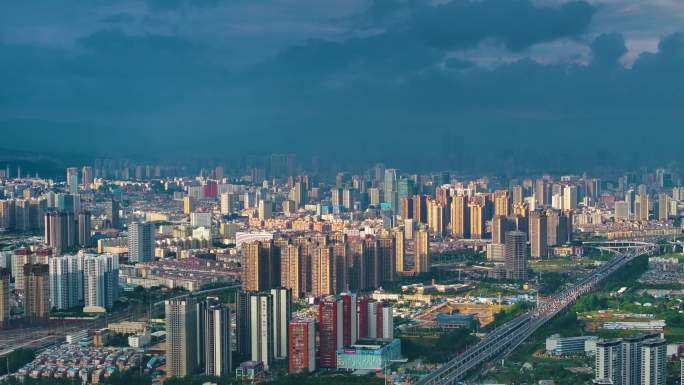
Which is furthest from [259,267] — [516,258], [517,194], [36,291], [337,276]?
[517,194]

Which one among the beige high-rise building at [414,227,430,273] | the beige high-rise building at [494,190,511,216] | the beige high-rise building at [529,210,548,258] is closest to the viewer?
the beige high-rise building at [414,227,430,273]

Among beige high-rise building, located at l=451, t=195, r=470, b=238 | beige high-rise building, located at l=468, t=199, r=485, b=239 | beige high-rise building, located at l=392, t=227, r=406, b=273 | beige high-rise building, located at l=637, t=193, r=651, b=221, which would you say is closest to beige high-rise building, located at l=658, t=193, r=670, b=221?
beige high-rise building, located at l=637, t=193, r=651, b=221

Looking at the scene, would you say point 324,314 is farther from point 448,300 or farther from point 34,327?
point 448,300

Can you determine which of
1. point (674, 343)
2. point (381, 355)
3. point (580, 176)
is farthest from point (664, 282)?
point (580, 176)

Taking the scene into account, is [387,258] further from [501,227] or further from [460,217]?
[460,217]

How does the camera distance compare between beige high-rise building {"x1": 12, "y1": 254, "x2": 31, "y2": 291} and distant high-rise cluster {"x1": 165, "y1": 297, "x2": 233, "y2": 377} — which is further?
beige high-rise building {"x1": 12, "y1": 254, "x2": 31, "y2": 291}

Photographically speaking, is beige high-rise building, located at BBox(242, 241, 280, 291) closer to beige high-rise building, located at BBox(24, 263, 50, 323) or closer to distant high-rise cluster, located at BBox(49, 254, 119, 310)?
distant high-rise cluster, located at BBox(49, 254, 119, 310)
